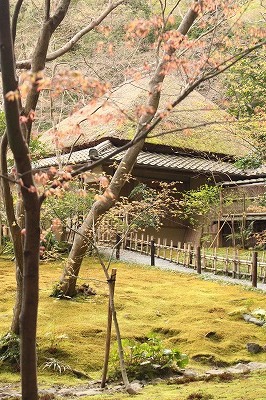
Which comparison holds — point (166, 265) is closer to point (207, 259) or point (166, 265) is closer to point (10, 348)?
point (207, 259)

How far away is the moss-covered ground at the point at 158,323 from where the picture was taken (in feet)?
21.6

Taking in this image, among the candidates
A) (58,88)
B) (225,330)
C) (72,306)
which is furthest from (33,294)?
(72,306)

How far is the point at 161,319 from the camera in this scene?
9.11 metres

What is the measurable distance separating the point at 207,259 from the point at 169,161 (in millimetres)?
5150

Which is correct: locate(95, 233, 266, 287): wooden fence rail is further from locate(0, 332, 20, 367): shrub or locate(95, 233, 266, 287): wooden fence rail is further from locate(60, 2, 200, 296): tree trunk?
locate(0, 332, 20, 367): shrub

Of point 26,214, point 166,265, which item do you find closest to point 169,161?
point 166,265

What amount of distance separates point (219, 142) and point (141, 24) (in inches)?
657

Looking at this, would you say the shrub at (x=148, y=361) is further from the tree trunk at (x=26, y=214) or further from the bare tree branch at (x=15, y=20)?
the bare tree branch at (x=15, y=20)

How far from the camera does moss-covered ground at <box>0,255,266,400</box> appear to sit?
658 cm

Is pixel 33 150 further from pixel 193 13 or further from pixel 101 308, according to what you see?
pixel 193 13

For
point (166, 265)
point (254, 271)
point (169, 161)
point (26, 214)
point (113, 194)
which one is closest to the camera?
point (26, 214)

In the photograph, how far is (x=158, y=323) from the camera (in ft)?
29.0

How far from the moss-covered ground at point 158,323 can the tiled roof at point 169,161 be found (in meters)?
5.93

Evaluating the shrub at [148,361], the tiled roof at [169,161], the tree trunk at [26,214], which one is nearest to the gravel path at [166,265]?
the tiled roof at [169,161]
